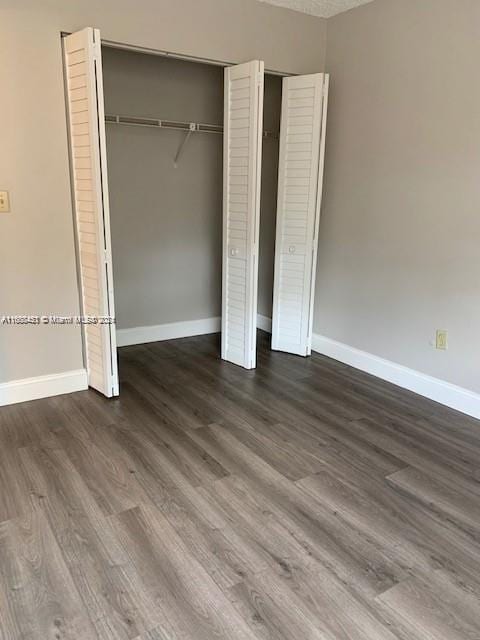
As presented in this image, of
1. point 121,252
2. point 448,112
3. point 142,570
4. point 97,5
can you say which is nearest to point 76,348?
point 121,252

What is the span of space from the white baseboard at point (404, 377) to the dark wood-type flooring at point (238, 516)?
0.39 ft

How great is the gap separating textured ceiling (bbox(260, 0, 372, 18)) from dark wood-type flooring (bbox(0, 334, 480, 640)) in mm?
2810

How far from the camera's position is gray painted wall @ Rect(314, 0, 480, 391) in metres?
3.07

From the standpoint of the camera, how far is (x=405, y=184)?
346 centimetres

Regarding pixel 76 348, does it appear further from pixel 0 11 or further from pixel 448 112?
pixel 448 112

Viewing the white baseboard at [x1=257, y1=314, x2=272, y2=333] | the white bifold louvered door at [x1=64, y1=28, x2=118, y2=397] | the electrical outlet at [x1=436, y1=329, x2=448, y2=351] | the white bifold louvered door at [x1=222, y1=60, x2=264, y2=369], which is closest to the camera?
the white bifold louvered door at [x1=64, y1=28, x2=118, y2=397]

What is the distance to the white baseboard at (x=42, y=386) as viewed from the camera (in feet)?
10.6

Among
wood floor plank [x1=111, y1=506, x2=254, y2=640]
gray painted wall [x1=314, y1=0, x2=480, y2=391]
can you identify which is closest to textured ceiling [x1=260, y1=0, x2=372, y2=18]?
gray painted wall [x1=314, y1=0, x2=480, y2=391]

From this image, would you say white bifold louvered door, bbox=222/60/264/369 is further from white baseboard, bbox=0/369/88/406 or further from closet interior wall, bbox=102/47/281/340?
white baseboard, bbox=0/369/88/406

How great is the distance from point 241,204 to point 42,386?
1923mm

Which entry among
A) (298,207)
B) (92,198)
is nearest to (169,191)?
(298,207)

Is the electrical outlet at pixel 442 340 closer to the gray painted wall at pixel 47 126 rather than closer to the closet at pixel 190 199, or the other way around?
the closet at pixel 190 199

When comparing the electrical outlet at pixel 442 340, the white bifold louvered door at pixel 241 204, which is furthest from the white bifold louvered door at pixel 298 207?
the electrical outlet at pixel 442 340

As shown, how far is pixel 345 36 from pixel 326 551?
361 centimetres
